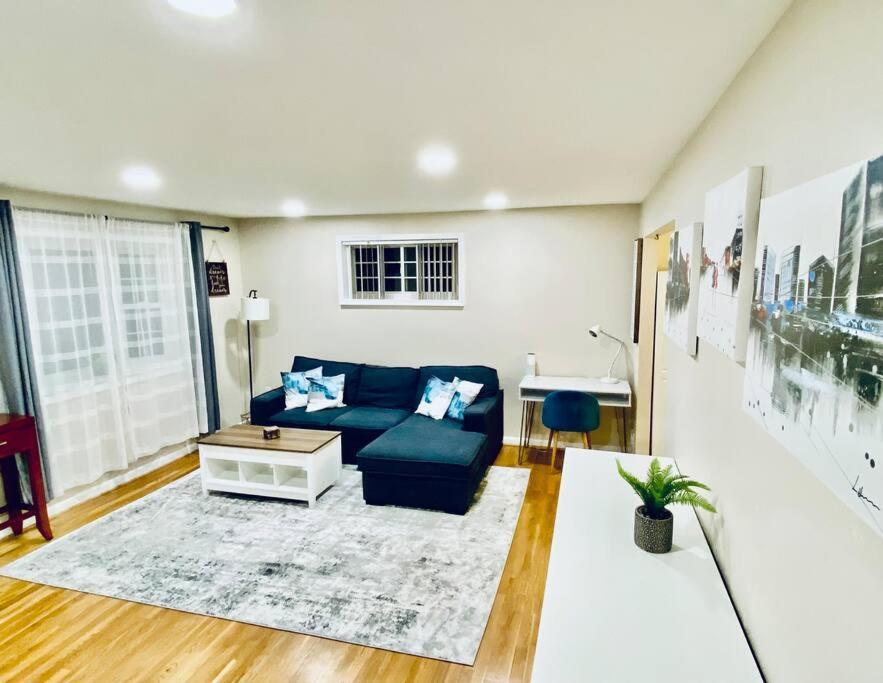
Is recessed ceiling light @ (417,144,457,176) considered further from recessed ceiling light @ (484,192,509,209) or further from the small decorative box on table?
the small decorative box on table

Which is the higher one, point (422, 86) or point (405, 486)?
point (422, 86)

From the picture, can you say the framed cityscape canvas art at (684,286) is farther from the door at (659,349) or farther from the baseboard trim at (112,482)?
the baseboard trim at (112,482)

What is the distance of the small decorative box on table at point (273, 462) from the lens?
12.1 ft

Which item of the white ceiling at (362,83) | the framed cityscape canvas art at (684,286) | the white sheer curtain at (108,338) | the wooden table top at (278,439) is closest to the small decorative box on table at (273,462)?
the wooden table top at (278,439)

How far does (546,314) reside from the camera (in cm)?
473

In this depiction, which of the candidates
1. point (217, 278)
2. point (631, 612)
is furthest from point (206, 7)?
point (217, 278)

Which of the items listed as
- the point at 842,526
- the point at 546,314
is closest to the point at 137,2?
the point at 842,526

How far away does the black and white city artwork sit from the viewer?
733 mm

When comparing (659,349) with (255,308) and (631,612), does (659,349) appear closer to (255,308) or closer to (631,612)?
(631,612)

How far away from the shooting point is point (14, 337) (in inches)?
129

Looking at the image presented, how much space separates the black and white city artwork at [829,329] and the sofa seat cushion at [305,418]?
382 cm

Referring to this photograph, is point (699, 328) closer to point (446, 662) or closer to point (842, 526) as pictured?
point (842, 526)

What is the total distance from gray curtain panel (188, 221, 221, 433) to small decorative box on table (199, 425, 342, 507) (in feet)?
3.34

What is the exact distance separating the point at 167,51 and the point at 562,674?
1.93 metres
